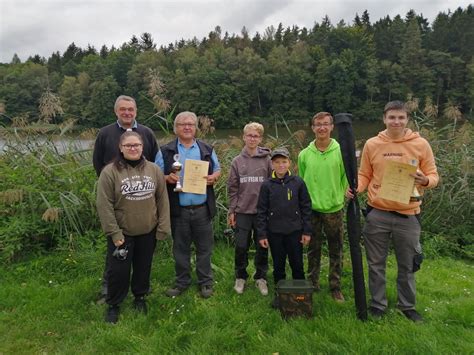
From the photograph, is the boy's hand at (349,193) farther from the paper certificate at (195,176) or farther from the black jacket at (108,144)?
the black jacket at (108,144)

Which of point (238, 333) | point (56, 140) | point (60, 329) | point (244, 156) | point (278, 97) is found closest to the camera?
point (238, 333)

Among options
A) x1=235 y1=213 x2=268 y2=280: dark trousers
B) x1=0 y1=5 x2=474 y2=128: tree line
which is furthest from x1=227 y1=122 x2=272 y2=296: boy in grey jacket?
x1=0 y1=5 x2=474 y2=128: tree line

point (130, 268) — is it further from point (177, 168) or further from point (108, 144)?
point (108, 144)

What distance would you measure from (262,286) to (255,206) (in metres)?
0.86

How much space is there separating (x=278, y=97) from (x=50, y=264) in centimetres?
4924

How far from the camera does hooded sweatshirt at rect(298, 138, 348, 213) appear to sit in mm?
3754

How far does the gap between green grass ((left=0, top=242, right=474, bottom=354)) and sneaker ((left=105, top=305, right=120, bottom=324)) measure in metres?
0.06

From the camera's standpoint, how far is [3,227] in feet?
16.2

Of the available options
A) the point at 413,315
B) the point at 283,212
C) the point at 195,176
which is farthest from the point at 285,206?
the point at 413,315

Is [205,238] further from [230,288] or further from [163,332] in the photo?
[163,332]

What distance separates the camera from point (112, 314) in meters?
3.62

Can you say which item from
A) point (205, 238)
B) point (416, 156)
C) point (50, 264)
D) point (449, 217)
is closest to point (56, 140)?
point (50, 264)

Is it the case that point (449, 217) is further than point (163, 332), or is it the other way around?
point (449, 217)

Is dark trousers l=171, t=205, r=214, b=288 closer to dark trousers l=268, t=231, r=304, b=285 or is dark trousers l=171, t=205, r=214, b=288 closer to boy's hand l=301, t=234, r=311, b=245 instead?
dark trousers l=268, t=231, r=304, b=285
